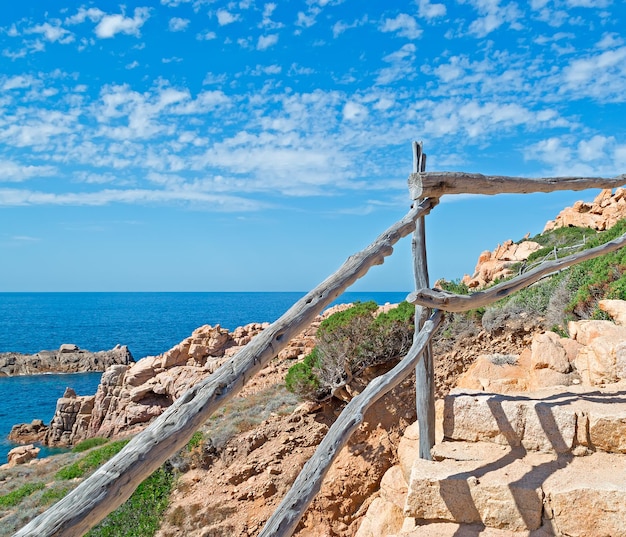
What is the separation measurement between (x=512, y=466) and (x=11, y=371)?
1618 inches

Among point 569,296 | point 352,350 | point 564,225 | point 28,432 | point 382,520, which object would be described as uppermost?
point 564,225

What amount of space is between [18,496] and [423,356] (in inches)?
445

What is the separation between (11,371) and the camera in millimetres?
36969

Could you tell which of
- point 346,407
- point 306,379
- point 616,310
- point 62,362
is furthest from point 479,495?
point 62,362

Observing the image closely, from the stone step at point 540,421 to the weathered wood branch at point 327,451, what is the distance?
1.84 ft

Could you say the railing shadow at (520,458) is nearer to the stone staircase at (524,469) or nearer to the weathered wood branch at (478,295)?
the stone staircase at (524,469)

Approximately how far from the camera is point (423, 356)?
429 cm

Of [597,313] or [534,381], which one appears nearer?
[534,381]

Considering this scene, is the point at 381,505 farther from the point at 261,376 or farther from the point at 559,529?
the point at 261,376

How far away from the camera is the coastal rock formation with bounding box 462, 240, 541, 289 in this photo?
73.4 ft

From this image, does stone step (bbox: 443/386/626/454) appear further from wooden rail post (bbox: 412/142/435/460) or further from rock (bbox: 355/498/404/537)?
rock (bbox: 355/498/404/537)

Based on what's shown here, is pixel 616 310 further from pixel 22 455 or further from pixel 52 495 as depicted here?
pixel 22 455

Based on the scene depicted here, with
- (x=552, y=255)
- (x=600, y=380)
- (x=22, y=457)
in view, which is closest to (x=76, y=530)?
(x=600, y=380)

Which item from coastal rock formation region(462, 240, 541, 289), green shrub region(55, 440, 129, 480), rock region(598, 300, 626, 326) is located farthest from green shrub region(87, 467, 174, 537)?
coastal rock formation region(462, 240, 541, 289)
